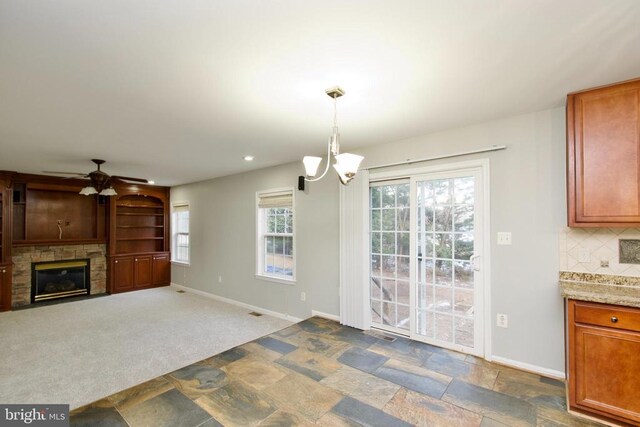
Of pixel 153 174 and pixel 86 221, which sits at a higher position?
pixel 153 174

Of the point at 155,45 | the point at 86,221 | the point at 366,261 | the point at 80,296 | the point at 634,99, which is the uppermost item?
the point at 155,45

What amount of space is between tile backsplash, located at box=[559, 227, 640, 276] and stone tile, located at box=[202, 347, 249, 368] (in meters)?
3.02

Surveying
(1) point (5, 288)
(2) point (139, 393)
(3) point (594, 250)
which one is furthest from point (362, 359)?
(1) point (5, 288)

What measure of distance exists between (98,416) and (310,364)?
1.59 m

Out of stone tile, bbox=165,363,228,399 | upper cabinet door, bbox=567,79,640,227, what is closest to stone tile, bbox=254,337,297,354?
stone tile, bbox=165,363,228,399

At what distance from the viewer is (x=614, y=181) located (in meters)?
2.13

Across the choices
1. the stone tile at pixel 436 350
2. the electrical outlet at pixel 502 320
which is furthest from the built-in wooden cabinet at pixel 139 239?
the electrical outlet at pixel 502 320

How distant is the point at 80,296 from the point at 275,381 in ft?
19.6

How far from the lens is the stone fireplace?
5.56m

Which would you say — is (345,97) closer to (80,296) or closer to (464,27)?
(464,27)

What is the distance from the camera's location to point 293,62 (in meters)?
1.84

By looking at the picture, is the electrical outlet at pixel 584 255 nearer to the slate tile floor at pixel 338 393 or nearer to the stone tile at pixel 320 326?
the slate tile floor at pixel 338 393

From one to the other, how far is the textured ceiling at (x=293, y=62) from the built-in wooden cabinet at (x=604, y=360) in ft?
Result: 5.41

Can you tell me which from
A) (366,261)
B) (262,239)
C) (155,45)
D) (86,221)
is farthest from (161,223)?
(155,45)
